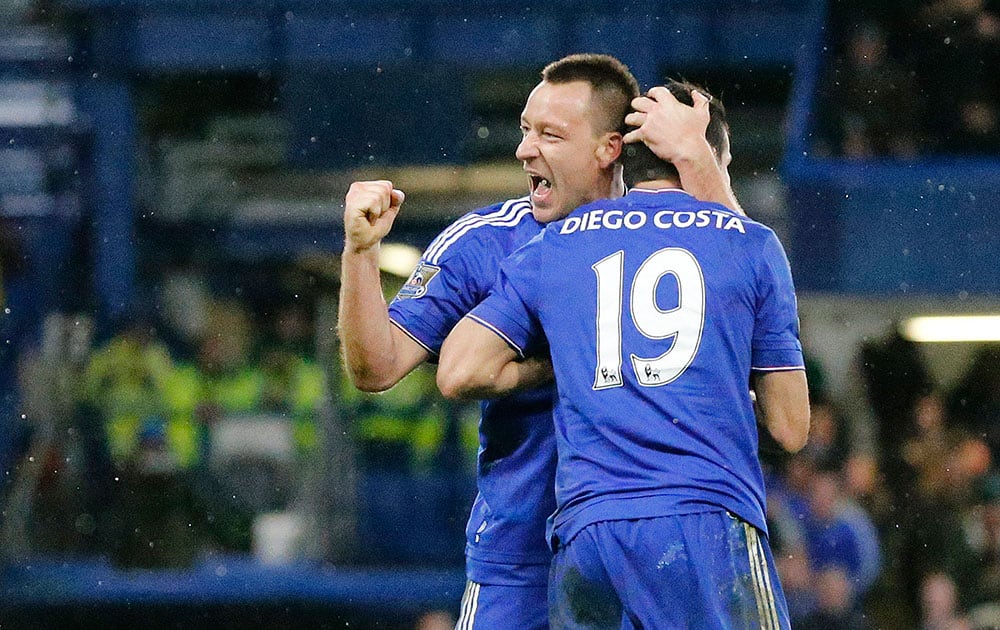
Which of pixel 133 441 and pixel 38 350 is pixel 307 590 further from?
pixel 38 350

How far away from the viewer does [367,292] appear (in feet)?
10.1

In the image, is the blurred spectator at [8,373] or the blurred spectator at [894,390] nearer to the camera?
the blurred spectator at [894,390]

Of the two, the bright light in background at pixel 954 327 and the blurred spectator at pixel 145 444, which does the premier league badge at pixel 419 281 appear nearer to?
the blurred spectator at pixel 145 444

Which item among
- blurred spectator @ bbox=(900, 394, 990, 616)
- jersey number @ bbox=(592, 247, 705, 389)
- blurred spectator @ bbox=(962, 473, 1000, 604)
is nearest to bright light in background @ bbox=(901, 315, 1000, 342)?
blurred spectator @ bbox=(900, 394, 990, 616)

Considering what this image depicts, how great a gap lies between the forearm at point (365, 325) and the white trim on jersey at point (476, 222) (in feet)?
0.90

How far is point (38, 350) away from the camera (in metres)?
10.8

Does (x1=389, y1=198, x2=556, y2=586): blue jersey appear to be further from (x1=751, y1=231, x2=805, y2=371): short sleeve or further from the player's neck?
(x1=751, y1=231, x2=805, y2=371): short sleeve

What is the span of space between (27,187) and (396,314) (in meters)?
9.02

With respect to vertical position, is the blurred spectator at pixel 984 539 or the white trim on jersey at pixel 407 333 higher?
the white trim on jersey at pixel 407 333

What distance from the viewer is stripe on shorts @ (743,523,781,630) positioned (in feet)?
9.34

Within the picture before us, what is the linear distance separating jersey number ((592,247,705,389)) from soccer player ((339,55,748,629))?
0.37m

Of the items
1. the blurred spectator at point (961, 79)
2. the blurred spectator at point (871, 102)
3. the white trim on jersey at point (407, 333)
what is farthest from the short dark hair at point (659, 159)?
the blurred spectator at point (961, 79)

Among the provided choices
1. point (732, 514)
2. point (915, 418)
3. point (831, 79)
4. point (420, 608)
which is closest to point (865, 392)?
point (915, 418)

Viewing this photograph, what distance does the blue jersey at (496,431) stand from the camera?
3328 mm
